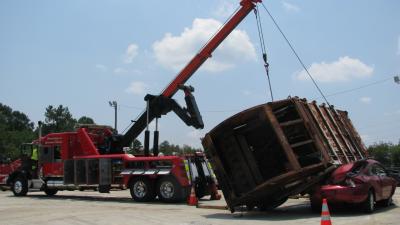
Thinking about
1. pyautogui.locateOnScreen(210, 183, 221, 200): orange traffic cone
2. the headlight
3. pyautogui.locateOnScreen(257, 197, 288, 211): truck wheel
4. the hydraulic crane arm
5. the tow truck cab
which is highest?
the hydraulic crane arm

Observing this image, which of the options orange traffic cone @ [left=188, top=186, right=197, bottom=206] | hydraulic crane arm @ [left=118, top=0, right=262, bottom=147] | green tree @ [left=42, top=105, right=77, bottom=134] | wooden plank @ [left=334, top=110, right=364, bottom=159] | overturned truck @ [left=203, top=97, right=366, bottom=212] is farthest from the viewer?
green tree @ [left=42, top=105, right=77, bottom=134]

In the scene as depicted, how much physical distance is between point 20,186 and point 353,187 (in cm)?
1549

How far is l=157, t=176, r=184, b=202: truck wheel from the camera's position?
679 inches

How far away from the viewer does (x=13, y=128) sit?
115875 millimetres

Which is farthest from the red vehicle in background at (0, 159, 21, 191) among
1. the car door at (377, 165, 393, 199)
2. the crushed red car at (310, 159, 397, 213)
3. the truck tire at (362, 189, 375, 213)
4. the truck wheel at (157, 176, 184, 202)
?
the truck tire at (362, 189, 375, 213)

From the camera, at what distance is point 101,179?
63.4 ft

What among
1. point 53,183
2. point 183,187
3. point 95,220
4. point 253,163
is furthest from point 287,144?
point 53,183

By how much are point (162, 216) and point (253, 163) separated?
2.62 m

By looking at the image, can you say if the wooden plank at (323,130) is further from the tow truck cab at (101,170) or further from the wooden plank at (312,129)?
the tow truck cab at (101,170)

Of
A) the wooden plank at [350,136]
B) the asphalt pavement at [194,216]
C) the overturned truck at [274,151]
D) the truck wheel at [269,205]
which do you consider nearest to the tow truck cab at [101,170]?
the asphalt pavement at [194,216]

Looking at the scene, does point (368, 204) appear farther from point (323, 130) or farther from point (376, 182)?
point (323, 130)

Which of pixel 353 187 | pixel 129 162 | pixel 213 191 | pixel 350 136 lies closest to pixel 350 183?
pixel 353 187

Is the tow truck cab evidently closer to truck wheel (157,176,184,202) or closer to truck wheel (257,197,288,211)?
truck wheel (157,176,184,202)

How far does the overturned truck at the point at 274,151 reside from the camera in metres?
11.8
